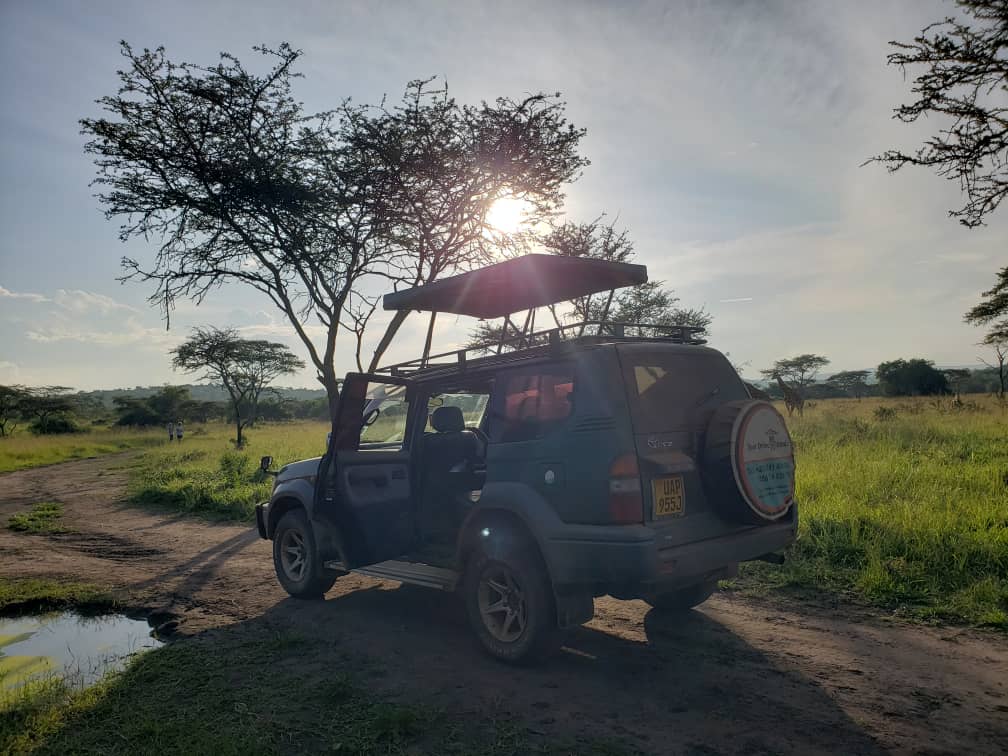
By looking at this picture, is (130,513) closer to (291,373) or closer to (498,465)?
(498,465)

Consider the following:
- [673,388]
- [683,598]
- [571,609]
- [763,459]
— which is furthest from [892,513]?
[571,609]

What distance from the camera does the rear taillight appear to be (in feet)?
12.1

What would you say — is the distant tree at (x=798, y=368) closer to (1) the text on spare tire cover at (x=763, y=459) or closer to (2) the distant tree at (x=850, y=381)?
(2) the distant tree at (x=850, y=381)

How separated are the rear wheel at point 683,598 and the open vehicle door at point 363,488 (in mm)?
2064

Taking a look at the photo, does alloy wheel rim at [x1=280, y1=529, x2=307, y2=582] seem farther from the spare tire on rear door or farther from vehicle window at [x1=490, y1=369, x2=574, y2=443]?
the spare tire on rear door

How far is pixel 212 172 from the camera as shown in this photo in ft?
36.1

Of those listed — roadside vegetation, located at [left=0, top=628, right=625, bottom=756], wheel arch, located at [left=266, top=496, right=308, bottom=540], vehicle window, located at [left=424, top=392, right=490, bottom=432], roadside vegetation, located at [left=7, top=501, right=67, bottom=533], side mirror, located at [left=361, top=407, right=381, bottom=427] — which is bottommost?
roadside vegetation, located at [left=7, top=501, right=67, bottom=533]

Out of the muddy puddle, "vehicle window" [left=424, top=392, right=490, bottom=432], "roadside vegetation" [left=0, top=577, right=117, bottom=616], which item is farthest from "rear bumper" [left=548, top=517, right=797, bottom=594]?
"roadside vegetation" [left=0, top=577, right=117, bottom=616]

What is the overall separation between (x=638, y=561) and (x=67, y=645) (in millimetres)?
4512

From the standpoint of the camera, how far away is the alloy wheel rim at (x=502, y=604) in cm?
417

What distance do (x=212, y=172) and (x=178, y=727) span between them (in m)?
9.78

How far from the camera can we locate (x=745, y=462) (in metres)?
3.93

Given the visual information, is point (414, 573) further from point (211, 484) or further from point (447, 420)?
point (211, 484)

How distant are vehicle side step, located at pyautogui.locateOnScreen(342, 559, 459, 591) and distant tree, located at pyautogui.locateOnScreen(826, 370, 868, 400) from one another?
62170mm
